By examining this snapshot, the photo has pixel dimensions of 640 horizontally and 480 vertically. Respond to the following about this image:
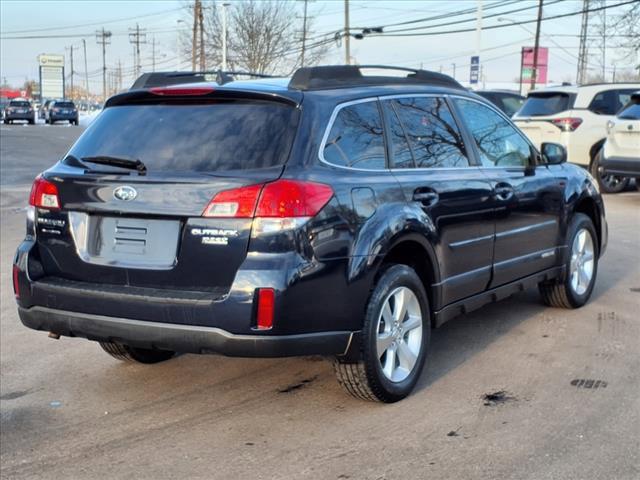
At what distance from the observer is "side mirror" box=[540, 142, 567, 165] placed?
251 inches

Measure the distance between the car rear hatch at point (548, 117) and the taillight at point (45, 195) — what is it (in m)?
12.5

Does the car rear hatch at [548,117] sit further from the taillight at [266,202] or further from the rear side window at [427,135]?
the taillight at [266,202]

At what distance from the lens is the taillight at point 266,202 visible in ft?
12.8

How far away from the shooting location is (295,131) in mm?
4184

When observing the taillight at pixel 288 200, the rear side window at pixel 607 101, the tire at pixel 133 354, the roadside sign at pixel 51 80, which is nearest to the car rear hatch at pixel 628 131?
the rear side window at pixel 607 101

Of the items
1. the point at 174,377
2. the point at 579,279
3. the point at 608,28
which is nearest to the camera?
the point at 174,377

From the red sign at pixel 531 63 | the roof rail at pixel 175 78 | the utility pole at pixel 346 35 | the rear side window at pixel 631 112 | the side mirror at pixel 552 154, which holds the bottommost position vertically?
the side mirror at pixel 552 154

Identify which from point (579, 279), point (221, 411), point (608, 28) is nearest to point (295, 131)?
point (221, 411)

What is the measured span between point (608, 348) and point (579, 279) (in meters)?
1.21

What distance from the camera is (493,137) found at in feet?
19.1

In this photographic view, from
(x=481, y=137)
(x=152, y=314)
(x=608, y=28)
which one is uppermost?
(x=608, y=28)

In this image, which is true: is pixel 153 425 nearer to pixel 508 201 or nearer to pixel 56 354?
pixel 56 354

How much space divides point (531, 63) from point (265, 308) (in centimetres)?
4651

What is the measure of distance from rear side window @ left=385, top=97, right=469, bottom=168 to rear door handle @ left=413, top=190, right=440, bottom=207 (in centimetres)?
19
